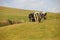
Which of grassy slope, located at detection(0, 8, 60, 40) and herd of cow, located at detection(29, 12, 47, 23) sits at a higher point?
herd of cow, located at detection(29, 12, 47, 23)

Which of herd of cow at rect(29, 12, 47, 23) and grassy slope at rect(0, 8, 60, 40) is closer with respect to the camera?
grassy slope at rect(0, 8, 60, 40)

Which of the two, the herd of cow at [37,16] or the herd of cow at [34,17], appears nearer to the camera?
the herd of cow at [34,17]

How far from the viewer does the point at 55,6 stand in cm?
390

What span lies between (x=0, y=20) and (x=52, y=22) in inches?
47.6

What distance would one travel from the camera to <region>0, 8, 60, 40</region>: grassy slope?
11.0 feet

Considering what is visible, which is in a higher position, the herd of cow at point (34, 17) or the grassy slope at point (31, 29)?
the herd of cow at point (34, 17)

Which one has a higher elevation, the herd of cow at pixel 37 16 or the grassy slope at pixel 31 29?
the herd of cow at pixel 37 16

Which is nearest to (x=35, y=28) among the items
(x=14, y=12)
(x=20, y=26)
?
(x=20, y=26)

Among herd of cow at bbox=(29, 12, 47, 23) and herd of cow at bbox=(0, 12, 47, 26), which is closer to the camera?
herd of cow at bbox=(0, 12, 47, 26)

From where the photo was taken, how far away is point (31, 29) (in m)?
3.55

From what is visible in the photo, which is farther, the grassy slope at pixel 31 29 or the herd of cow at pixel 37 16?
the herd of cow at pixel 37 16

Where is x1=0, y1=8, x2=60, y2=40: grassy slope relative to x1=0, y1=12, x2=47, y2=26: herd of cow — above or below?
below

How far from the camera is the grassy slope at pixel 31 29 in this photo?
336 cm

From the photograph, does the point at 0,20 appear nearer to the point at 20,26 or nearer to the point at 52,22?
the point at 20,26
